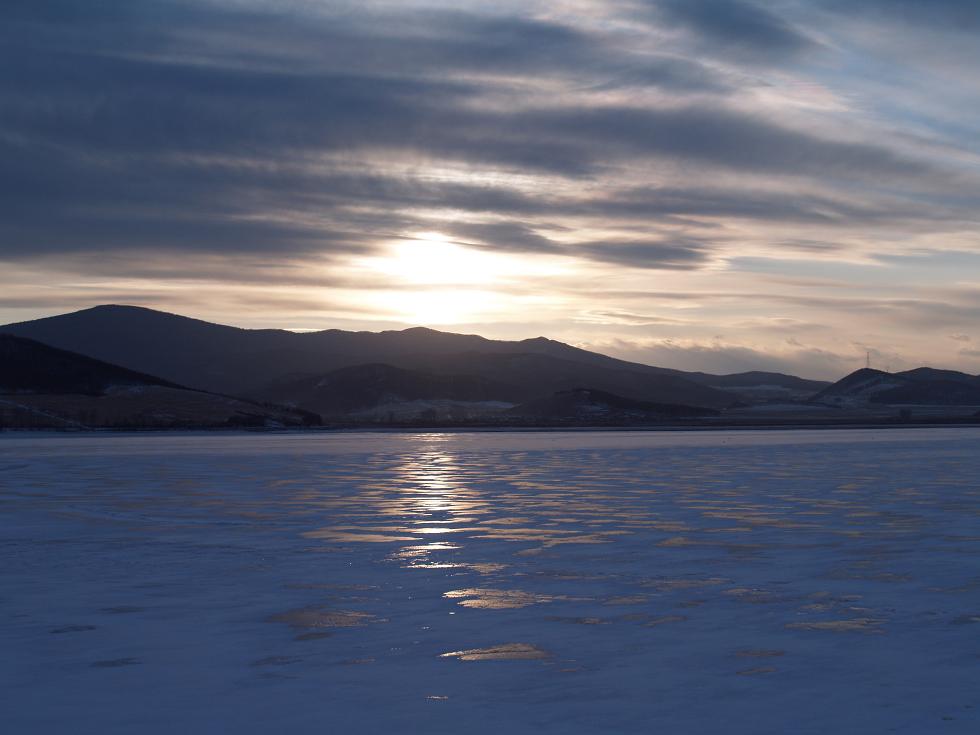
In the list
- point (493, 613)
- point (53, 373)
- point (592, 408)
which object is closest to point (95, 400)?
point (53, 373)

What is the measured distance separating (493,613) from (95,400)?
102 metres

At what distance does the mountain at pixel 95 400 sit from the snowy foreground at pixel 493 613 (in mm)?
73463

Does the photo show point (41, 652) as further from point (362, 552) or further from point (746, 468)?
point (746, 468)

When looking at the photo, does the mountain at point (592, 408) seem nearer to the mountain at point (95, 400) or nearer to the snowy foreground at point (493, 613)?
the mountain at point (95, 400)

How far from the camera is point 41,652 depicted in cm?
1010

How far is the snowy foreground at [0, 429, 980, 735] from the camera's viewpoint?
8.34 m

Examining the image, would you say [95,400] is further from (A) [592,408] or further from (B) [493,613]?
(B) [493,613]

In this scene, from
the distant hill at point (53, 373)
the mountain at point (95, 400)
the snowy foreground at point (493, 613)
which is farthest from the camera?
the distant hill at point (53, 373)

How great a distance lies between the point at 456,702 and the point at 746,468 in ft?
91.6

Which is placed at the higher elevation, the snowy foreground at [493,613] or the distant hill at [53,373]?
the distant hill at [53,373]

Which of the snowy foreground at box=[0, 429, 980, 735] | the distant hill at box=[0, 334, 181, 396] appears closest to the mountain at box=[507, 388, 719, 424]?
the distant hill at box=[0, 334, 181, 396]

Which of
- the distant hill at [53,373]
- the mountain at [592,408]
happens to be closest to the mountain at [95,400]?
the distant hill at [53,373]

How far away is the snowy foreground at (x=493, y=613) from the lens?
27.4 ft

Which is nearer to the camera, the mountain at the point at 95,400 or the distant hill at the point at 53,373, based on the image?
the mountain at the point at 95,400
